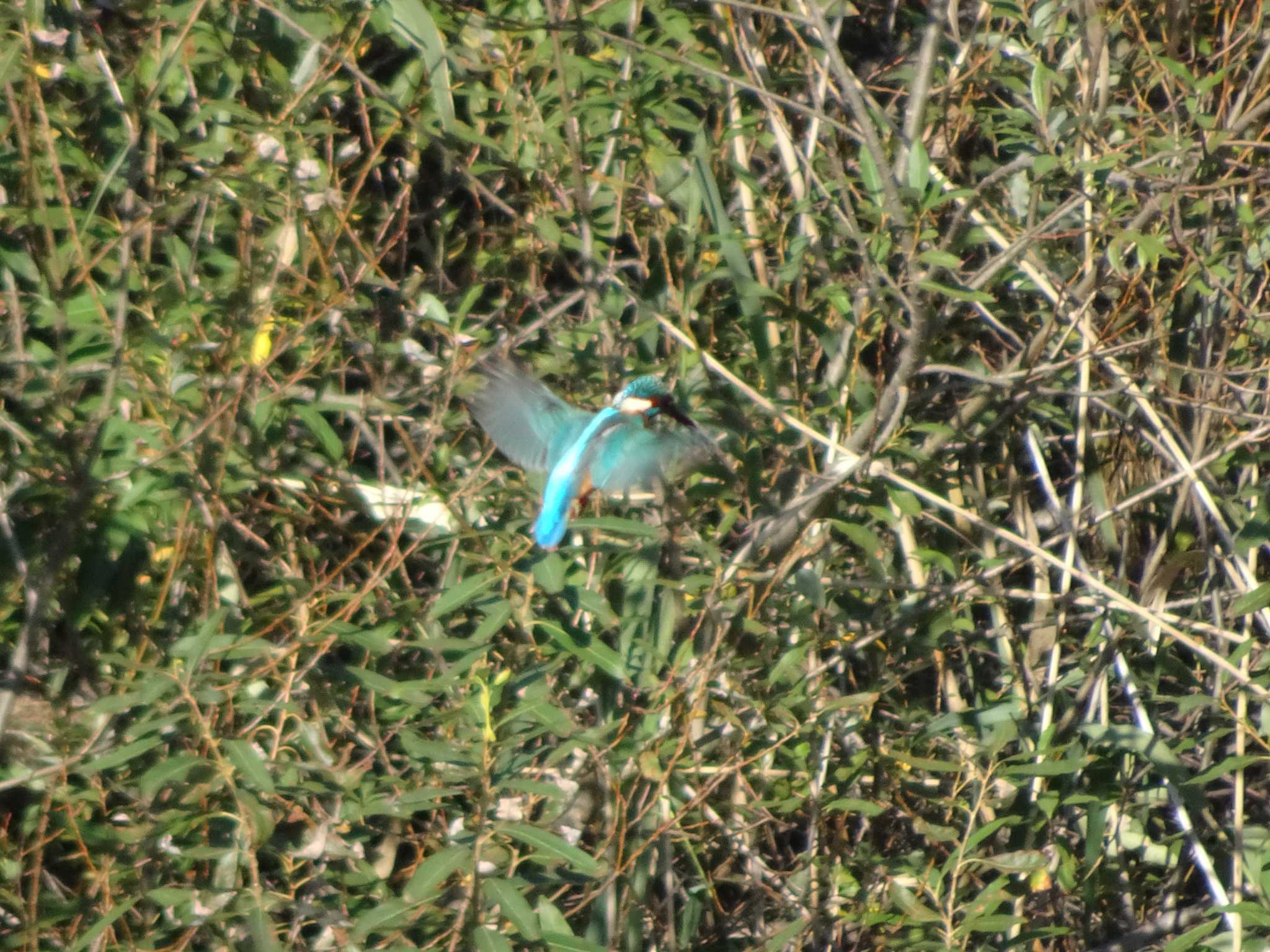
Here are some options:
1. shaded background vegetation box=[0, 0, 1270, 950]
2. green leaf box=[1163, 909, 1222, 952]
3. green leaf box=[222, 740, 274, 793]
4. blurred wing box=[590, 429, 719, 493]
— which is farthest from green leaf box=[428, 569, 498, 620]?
green leaf box=[1163, 909, 1222, 952]

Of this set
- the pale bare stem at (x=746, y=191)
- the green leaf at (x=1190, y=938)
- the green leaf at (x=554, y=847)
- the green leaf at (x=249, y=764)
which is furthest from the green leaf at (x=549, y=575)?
the green leaf at (x=1190, y=938)

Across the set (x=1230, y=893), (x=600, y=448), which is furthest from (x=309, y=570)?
(x=1230, y=893)

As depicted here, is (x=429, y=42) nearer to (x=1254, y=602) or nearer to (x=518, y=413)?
(x=518, y=413)

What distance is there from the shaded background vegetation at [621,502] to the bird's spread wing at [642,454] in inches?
3.6

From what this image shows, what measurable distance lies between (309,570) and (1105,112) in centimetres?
174

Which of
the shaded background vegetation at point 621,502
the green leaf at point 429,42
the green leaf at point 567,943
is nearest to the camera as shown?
the green leaf at point 567,943

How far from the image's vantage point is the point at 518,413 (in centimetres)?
275

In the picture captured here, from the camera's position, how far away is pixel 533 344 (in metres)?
3.22

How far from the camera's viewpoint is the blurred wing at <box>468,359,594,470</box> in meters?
2.73

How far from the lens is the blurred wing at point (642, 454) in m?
2.52

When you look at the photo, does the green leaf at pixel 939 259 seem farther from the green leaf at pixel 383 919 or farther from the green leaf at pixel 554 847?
the green leaf at pixel 383 919

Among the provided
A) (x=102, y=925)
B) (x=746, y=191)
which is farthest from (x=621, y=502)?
(x=102, y=925)

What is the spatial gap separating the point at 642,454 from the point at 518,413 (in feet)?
1.10

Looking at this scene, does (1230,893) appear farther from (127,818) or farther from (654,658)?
(127,818)
